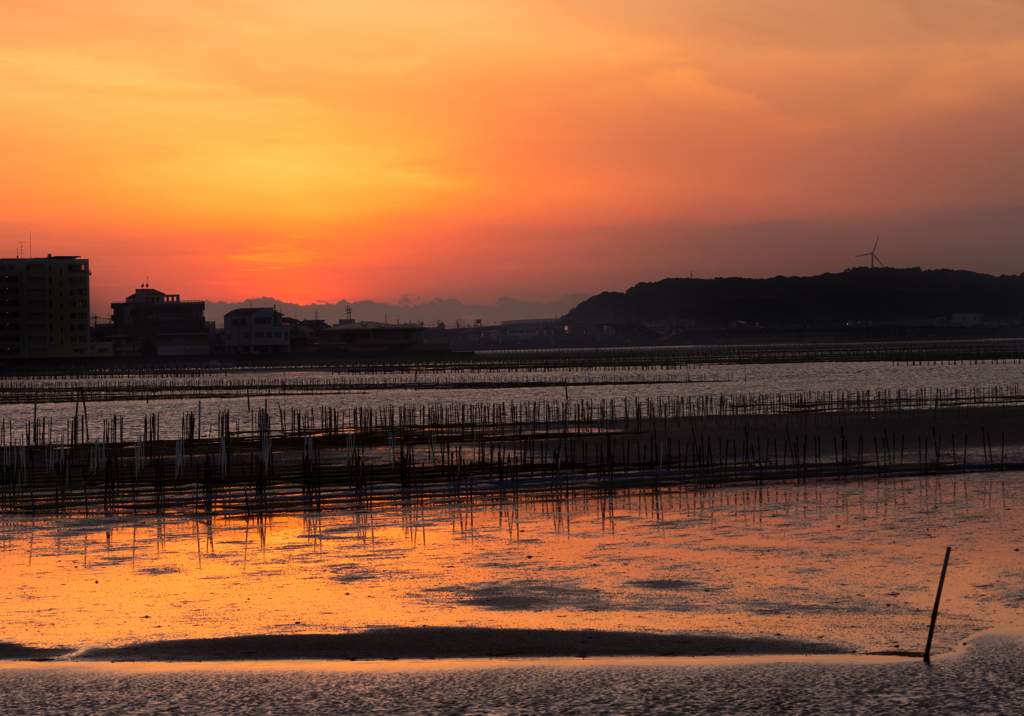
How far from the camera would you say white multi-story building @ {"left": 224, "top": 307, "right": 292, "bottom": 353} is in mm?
153000

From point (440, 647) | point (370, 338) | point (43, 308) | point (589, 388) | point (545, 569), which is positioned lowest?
point (589, 388)

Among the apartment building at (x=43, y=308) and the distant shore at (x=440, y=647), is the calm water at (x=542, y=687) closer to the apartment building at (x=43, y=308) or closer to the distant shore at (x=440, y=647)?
the distant shore at (x=440, y=647)

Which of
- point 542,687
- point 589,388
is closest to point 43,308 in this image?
point 589,388

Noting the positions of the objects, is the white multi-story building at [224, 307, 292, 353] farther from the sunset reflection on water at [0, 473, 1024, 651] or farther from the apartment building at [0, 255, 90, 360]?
the sunset reflection on water at [0, 473, 1024, 651]

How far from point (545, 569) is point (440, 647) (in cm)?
449

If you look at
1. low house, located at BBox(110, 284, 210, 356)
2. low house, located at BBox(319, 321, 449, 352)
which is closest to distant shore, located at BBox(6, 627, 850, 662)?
low house, located at BBox(110, 284, 210, 356)

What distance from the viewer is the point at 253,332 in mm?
152875

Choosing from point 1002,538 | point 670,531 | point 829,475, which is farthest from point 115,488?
point 1002,538

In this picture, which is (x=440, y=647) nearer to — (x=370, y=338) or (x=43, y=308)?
(x=43, y=308)

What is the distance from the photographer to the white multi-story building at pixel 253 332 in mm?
153000

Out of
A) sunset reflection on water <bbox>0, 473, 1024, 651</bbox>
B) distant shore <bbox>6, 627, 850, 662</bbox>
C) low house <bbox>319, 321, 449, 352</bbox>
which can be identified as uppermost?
low house <bbox>319, 321, 449, 352</bbox>

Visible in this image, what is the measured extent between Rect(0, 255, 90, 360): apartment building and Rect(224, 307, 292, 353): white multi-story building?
71.0 feet

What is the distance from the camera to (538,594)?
13.8 meters

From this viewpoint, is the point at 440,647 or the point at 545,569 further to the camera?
the point at 545,569
